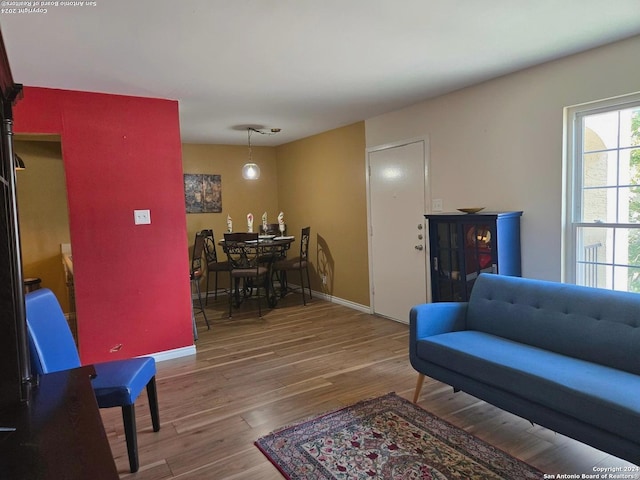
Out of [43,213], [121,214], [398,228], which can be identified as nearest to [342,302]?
[398,228]

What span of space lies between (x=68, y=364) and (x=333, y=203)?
158 inches

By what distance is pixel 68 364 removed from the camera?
2.27 m

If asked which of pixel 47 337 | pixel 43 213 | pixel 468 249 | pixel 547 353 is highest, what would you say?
pixel 43 213

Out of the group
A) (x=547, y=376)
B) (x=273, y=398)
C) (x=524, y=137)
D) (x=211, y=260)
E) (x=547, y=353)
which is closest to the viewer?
(x=547, y=376)

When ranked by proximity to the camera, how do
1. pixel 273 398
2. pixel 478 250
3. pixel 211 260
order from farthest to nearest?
pixel 211 260
pixel 478 250
pixel 273 398

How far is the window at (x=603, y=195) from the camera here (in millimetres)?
2877

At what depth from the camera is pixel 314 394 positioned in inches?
119

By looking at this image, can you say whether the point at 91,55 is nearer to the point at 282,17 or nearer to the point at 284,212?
the point at 282,17

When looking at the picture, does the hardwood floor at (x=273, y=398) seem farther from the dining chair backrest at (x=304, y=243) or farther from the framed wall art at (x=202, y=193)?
the framed wall art at (x=202, y=193)

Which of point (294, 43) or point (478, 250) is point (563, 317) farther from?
point (294, 43)

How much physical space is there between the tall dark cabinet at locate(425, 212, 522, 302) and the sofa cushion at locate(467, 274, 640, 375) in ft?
1.46

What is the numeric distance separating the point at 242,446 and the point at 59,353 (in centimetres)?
110

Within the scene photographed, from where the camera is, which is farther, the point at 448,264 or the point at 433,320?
the point at 448,264

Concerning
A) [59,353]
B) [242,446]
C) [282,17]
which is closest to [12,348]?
[59,353]
